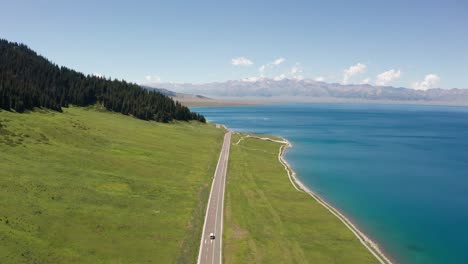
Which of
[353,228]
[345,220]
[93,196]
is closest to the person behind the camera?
[353,228]

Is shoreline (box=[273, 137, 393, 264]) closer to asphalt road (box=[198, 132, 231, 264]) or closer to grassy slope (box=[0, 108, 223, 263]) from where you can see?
asphalt road (box=[198, 132, 231, 264])

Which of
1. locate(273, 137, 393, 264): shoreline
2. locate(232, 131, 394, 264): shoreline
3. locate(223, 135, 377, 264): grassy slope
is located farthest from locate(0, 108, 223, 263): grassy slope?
locate(273, 137, 393, 264): shoreline

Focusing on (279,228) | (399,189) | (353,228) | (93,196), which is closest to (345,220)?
(353,228)

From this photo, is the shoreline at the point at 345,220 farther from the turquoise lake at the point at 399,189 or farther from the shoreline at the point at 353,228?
the turquoise lake at the point at 399,189

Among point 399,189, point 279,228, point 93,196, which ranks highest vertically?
point 93,196

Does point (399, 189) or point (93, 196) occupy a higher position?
point (93, 196)

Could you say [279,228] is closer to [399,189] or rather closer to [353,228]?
[353,228]

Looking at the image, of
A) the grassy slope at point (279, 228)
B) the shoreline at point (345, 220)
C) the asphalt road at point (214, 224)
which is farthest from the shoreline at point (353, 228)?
the asphalt road at point (214, 224)
